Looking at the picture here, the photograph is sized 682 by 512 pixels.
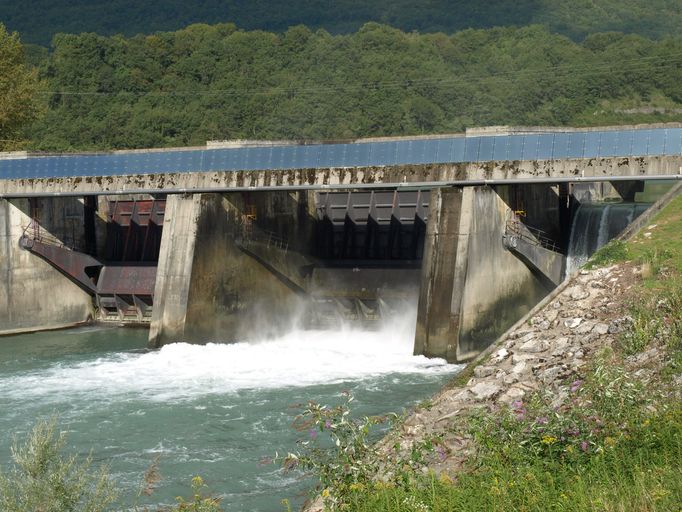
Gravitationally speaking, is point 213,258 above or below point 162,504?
above

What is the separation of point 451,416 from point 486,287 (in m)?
13.3

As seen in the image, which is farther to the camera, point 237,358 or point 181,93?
point 181,93

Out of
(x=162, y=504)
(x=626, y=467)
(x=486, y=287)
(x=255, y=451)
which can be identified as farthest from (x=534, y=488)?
(x=486, y=287)

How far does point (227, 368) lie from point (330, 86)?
6056 cm

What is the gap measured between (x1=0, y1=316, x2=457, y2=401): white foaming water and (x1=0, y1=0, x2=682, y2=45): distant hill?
122 metres

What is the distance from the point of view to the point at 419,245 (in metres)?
39.1

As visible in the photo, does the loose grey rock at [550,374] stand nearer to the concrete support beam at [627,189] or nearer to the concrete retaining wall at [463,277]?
the concrete retaining wall at [463,277]

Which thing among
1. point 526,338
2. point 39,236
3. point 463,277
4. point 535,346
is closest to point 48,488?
point 535,346

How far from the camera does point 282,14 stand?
19075 cm

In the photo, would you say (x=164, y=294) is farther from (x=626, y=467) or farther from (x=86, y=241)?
(x=626, y=467)

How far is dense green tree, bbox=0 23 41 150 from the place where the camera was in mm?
59656

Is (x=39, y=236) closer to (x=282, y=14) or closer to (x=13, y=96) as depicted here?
(x=13, y=96)

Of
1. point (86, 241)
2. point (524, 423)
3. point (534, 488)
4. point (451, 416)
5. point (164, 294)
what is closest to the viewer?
point (534, 488)

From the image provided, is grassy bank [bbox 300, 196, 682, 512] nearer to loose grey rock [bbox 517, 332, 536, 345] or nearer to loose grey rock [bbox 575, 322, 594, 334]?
loose grey rock [bbox 575, 322, 594, 334]
